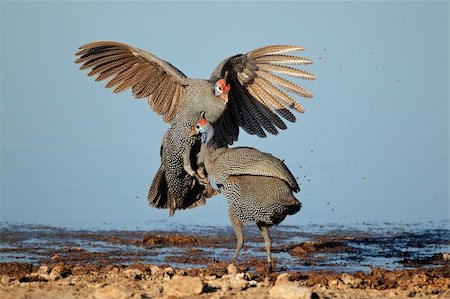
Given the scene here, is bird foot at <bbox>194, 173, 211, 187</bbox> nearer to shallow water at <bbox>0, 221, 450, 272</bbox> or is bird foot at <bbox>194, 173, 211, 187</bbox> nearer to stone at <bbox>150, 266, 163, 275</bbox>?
shallow water at <bbox>0, 221, 450, 272</bbox>

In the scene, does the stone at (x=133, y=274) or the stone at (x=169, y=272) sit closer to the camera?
the stone at (x=133, y=274)

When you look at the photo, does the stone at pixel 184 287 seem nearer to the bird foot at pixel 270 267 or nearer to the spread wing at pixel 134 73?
the bird foot at pixel 270 267

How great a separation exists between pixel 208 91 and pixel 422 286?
12.7 ft

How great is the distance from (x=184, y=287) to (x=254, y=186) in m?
2.27

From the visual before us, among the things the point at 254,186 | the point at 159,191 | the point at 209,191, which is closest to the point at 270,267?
the point at 254,186

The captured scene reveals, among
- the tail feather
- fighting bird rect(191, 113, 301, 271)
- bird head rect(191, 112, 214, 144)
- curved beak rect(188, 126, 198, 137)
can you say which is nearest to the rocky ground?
fighting bird rect(191, 113, 301, 271)

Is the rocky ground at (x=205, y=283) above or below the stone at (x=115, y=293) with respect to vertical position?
above

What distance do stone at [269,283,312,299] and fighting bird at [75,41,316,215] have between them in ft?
13.1

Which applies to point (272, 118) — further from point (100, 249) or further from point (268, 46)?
point (100, 249)

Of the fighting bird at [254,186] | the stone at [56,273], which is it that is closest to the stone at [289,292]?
the fighting bird at [254,186]

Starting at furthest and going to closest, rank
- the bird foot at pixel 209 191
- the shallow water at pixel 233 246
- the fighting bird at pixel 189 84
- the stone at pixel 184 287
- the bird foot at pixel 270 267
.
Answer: the fighting bird at pixel 189 84
the bird foot at pixel 209 191
the shallow water at pixel 233 246
the bird foot at pixel 270 267
the stone at pixel 184 287

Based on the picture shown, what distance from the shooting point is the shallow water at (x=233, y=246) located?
12.7 metres

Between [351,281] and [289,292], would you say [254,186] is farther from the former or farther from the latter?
[289,292]

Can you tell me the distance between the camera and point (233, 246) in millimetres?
14289
